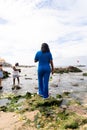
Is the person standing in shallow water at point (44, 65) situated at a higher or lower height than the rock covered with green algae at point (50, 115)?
higher

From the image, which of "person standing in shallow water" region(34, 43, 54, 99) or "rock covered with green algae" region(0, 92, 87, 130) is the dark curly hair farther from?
"rock covered with green algae" region(0, 92, 87, 130)

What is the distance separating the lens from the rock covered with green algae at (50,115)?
31.9ft

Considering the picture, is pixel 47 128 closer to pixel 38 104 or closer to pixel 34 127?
pixel 34 127

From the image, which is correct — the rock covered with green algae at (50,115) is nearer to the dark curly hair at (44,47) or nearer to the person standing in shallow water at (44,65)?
the person standing in shallow water at (44,65)

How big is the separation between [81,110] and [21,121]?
2.53 m

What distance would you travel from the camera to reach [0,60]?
22.9 m

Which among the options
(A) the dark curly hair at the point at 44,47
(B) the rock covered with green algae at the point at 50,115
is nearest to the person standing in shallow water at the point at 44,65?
(A) the dark curly hair at the point at 44,47

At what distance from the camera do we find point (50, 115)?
432 inches

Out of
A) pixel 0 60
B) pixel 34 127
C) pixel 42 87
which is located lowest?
pixel 34 127

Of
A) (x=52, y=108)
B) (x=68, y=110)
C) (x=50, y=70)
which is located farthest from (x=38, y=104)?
(x=50, y=70)

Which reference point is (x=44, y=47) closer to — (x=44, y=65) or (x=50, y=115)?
(x=44, y=65)

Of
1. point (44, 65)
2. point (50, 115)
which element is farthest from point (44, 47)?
point (50, 115)

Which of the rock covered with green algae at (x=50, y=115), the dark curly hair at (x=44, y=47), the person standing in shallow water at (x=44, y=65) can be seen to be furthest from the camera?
the person standing in shallow water at (x=44, y=65)

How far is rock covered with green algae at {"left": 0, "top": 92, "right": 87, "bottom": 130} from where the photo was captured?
9727 millimetres
